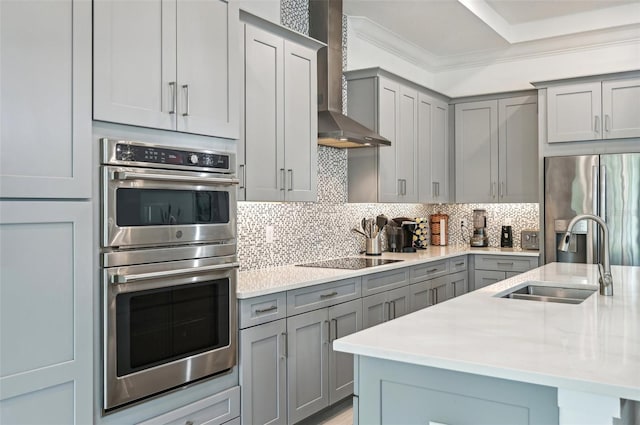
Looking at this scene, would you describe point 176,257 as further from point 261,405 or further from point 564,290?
point 564,290

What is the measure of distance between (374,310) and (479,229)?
7.51ft

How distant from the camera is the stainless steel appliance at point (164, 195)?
2193mm

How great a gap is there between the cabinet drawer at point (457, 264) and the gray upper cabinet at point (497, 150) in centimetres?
76

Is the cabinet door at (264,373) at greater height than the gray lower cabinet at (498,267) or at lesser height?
lesser

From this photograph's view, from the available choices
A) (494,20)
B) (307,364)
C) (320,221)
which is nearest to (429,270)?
(320,221)

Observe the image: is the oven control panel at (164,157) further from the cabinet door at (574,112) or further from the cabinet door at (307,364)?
the cabinet door at (574,112)

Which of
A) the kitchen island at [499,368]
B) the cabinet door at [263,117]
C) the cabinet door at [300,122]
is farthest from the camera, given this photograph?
the cabinet door at [300,122]

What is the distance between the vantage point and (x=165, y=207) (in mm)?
2416

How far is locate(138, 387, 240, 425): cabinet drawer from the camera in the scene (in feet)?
7.97

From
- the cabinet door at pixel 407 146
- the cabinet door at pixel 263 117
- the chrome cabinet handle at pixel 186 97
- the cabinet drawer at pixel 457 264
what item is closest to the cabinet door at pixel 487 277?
the cabinet drawer at pixel 457 264

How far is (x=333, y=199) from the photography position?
4559mm

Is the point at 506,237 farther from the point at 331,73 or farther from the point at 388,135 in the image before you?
the point at 331,73

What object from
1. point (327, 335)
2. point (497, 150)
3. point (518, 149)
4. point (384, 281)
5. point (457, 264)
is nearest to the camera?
point (327, 335)

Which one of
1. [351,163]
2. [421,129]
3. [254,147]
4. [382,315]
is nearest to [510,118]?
[421,129]
